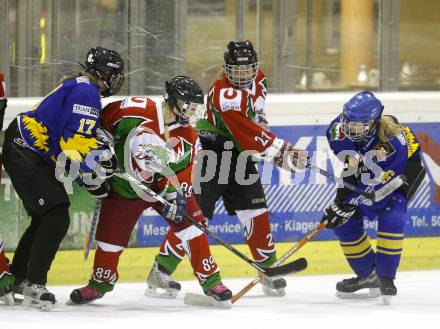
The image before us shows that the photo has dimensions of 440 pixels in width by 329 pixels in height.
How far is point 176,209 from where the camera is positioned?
4945mm

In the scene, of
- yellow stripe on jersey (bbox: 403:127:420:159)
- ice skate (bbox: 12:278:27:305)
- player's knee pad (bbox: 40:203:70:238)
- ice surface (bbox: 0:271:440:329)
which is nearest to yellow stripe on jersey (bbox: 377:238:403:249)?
ice surface (bbox: 0:271:440:329)

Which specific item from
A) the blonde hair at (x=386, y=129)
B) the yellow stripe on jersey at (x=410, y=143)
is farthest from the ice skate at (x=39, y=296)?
the yellow stripe on jersey at (x=410, y=143)

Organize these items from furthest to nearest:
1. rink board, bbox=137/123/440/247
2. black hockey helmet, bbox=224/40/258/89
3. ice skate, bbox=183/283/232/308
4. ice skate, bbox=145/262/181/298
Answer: rink board, bbox=137/123/440/247
ice skate, bbox=145/262/181/298
black hockey helmet, bbox=224/40/258/89
ice skate, bbox=183/283/232/308

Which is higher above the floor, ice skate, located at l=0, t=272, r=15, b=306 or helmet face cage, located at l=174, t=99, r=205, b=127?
helmet face cage, located at l=174, t=99, r=205, b=127

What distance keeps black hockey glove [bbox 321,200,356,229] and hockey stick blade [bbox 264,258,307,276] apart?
0.20 metres

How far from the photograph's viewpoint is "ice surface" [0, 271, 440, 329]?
15.6ft

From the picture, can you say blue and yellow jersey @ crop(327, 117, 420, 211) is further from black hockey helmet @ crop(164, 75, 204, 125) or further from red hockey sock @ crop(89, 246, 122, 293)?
red hockey sock @ crop(89, 246, 122, 293)

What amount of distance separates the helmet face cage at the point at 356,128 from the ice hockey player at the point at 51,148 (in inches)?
38.5

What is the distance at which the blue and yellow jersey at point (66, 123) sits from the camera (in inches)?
187

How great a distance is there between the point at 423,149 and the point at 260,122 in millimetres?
1157

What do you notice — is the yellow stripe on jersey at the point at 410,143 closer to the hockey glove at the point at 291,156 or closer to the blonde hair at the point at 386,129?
the blonde hair at the point at 386,129

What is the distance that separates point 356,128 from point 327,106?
1135mm

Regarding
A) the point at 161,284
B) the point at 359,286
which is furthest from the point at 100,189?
the point at 359,286

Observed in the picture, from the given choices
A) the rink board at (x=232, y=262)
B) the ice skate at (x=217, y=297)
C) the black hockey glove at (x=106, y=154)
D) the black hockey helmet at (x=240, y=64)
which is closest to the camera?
the black hockey glove at (x=106, y=154)
